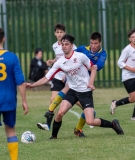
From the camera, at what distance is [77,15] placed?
21.7 meters

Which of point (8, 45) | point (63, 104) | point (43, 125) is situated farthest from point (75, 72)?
point (8, 45)

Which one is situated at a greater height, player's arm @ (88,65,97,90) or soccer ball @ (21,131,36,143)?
player's arm @ (88,65,97,90)

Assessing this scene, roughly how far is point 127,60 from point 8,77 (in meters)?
5.32

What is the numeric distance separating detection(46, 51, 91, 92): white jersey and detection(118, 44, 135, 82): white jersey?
2.54 m

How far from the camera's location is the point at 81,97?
10.5m

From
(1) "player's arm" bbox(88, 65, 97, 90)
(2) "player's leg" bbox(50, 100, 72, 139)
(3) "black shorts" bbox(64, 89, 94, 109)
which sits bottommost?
(2) "player's leg" bbox(50, 100, 72, 139)

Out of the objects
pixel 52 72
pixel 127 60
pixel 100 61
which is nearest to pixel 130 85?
pixel 127 60

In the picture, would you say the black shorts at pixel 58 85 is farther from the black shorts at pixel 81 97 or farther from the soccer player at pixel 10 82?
the soccer player at pixel 10 82

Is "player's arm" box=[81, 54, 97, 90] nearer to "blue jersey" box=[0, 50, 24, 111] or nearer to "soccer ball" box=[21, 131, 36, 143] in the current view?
"soccer ball" box=[21, 131, 36, 143]

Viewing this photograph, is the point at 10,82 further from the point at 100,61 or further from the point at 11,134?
the point at 100,61

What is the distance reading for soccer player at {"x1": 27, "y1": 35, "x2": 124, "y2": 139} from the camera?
10208 millimetres

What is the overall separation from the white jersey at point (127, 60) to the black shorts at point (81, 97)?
251cm

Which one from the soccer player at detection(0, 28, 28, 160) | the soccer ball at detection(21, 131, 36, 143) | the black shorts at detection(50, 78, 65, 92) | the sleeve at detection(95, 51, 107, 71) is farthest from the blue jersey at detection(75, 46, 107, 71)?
the soccer player at detection(0, 28, 28, 160)

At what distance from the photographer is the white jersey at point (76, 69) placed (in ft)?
33.6
